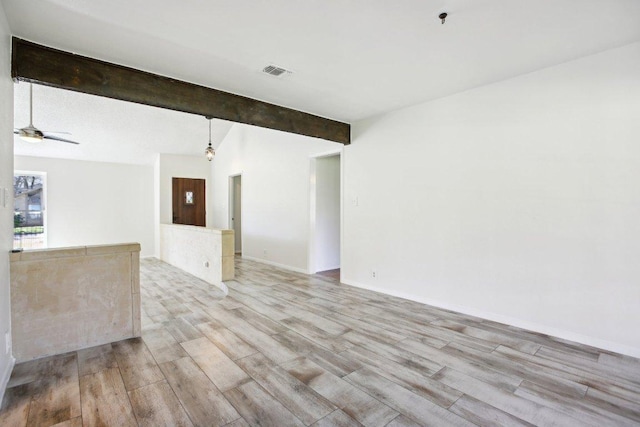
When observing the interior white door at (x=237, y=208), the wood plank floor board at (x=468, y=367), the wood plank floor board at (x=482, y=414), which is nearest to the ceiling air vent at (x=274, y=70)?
the wood plank floor board at (x=468, y=367)

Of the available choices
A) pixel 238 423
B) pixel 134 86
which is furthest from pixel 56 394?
pixel 134 86

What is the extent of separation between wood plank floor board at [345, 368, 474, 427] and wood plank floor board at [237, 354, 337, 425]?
324 millimetres

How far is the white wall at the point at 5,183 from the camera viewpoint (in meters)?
2.07

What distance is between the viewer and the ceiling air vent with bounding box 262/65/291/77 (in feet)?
9.75

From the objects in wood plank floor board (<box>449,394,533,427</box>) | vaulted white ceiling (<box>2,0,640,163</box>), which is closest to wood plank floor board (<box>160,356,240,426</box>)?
wood plank floor board (<box>449,394,533,427</box>)

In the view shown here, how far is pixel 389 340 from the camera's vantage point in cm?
285

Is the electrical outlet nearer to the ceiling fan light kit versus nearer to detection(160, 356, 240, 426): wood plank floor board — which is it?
detection(160, 356, 240, 426): wood plank floor board

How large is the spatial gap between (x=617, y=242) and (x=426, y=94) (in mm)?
2347

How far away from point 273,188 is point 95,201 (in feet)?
15.5

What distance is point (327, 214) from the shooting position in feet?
19.7

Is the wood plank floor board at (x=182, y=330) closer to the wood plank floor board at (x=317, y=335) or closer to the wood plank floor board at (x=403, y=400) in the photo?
the wood plank floor board at (x=317, y=335)

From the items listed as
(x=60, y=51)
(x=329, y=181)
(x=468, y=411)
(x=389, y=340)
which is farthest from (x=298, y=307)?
(x=60, y=51)

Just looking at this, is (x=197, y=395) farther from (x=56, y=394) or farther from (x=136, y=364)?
(x=56, y=394)

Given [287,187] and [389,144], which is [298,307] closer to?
[389,144]
